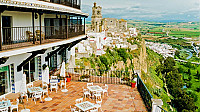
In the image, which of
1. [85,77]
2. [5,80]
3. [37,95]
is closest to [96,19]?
[85,77]

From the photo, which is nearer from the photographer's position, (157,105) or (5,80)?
(157,105)

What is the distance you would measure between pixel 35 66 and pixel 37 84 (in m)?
1.34

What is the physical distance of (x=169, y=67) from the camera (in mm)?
79875

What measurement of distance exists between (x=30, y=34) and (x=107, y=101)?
6.38 meters

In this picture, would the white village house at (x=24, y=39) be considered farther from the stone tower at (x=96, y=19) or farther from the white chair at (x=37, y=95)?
the stone tower at (x=96, y=19)

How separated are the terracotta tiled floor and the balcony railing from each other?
3.41m

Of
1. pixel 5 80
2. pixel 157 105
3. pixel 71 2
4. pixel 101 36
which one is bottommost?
pixel 157 105

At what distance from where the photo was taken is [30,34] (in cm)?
1345

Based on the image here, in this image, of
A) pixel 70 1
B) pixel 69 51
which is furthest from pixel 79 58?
pixel 70 1

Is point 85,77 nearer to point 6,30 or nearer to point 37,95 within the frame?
point 37,95

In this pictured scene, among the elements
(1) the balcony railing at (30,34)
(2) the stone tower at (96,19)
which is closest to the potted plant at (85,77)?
(1) the balcony railing at (30,34)

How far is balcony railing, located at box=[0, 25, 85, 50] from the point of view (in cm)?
1122

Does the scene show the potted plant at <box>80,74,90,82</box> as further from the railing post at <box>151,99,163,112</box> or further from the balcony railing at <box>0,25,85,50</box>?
the railing post at <box>151,99,163,112</box>

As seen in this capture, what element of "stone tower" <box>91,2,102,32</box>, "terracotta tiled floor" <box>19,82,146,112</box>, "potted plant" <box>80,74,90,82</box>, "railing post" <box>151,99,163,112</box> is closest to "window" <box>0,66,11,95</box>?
"terracotta tiled floor" <box>19,82,146,112</box>
